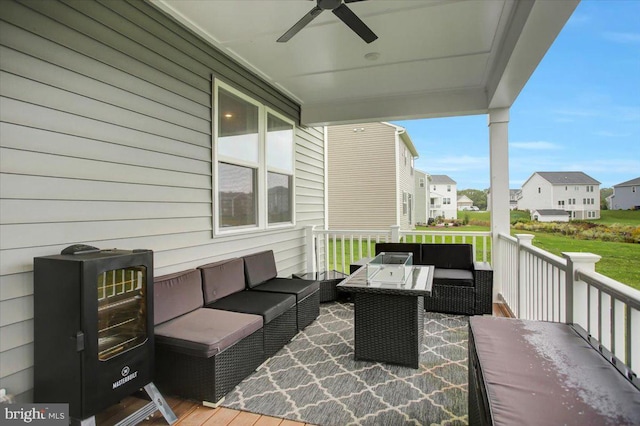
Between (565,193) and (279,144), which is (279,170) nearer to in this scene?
(279,144)

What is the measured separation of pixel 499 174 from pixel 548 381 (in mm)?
3945

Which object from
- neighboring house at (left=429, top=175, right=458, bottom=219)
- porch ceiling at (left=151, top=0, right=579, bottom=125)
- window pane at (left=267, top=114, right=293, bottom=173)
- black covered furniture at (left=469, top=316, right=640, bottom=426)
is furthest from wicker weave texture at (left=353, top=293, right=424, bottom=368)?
neighboring house at (left=429, top=175, right=458, bottom=219)

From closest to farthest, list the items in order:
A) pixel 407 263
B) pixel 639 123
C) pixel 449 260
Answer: pixel 639 123
pixel 407 263
pixel 449 260

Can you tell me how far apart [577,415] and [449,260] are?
368 cm

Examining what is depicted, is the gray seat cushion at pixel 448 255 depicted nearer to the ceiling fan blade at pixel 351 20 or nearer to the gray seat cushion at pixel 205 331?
the gray seat cushion at pixel 205 331

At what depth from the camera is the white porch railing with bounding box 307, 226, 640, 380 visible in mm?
1491

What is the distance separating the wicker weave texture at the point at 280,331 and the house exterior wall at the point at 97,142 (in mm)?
981

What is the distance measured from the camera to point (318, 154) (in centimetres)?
642

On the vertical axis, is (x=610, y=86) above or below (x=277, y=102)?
below

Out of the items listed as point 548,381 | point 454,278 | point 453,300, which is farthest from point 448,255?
point 548,381

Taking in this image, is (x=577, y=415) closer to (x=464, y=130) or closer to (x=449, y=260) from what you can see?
(x=449, y=260)

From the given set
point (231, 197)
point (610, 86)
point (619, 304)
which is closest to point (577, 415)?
point (619, 304)

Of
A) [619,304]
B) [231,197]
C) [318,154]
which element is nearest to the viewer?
[619,304]

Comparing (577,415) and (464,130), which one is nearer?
(577,415)
